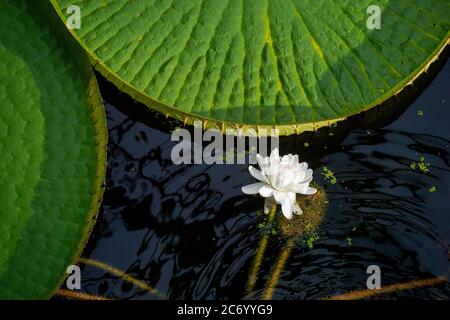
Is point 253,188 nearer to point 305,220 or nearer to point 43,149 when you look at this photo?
point 305,220

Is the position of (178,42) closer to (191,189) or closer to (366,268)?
(191,189)

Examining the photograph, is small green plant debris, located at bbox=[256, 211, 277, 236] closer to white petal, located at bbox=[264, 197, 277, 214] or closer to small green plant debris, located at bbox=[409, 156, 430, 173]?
white petal, located at bbox=[264, 197, 277, 214]

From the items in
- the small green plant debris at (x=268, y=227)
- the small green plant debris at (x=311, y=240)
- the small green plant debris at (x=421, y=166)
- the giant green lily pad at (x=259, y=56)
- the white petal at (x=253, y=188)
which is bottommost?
the small green plant debris at (x=311, y=240)

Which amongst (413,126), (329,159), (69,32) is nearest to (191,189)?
(329,159)

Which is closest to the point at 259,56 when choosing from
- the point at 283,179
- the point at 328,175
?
the point at 283,179

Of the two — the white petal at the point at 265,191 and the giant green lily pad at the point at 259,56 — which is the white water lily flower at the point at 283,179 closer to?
the white petal at the point at 265,191

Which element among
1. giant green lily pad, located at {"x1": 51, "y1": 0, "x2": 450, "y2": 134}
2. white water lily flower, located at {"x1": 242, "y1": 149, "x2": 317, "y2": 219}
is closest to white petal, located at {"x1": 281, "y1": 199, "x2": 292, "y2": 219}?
white water lily flower, located at {"x1": 242, "y1": 149, "x2": 317, "y2": 219}

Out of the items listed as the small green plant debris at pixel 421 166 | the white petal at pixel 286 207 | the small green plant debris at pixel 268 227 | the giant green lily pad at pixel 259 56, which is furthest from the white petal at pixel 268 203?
the small green plant debris at pixel 421 166
